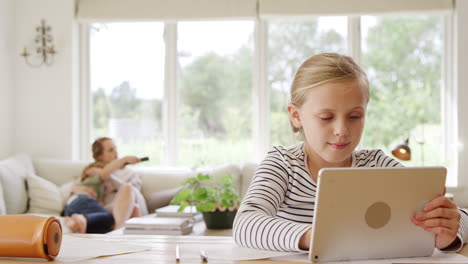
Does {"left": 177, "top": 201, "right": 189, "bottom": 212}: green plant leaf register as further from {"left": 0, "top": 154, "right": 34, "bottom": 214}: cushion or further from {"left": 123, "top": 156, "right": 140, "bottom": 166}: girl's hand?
{"left": 0, "top": 154, "right": 34, "bottom": 214}: cushion

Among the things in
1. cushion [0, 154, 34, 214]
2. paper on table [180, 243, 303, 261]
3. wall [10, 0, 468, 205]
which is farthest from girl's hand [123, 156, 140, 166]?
paper on table [180, 243, 303, 261]


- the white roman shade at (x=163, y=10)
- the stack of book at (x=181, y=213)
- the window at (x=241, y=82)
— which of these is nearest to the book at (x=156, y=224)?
the stack of book at (x=181, y=213)

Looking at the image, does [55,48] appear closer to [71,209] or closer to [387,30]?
[71,209]

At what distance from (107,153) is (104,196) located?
0.31 m

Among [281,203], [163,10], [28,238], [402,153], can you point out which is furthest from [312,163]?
[163,10]

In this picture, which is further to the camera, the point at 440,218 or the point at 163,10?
the point at 163,10

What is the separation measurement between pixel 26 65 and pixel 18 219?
3.80m

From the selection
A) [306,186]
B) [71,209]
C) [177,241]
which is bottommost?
[71,209]

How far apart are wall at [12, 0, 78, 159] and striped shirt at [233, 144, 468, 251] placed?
3.44 m

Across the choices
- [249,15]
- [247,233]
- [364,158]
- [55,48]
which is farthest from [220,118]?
[247,233]

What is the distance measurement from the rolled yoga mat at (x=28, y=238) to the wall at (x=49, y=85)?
11.8 ft

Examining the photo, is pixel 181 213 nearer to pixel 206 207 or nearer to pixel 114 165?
pixel 206 207

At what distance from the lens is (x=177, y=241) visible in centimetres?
125

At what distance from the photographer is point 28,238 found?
1.05 meters
